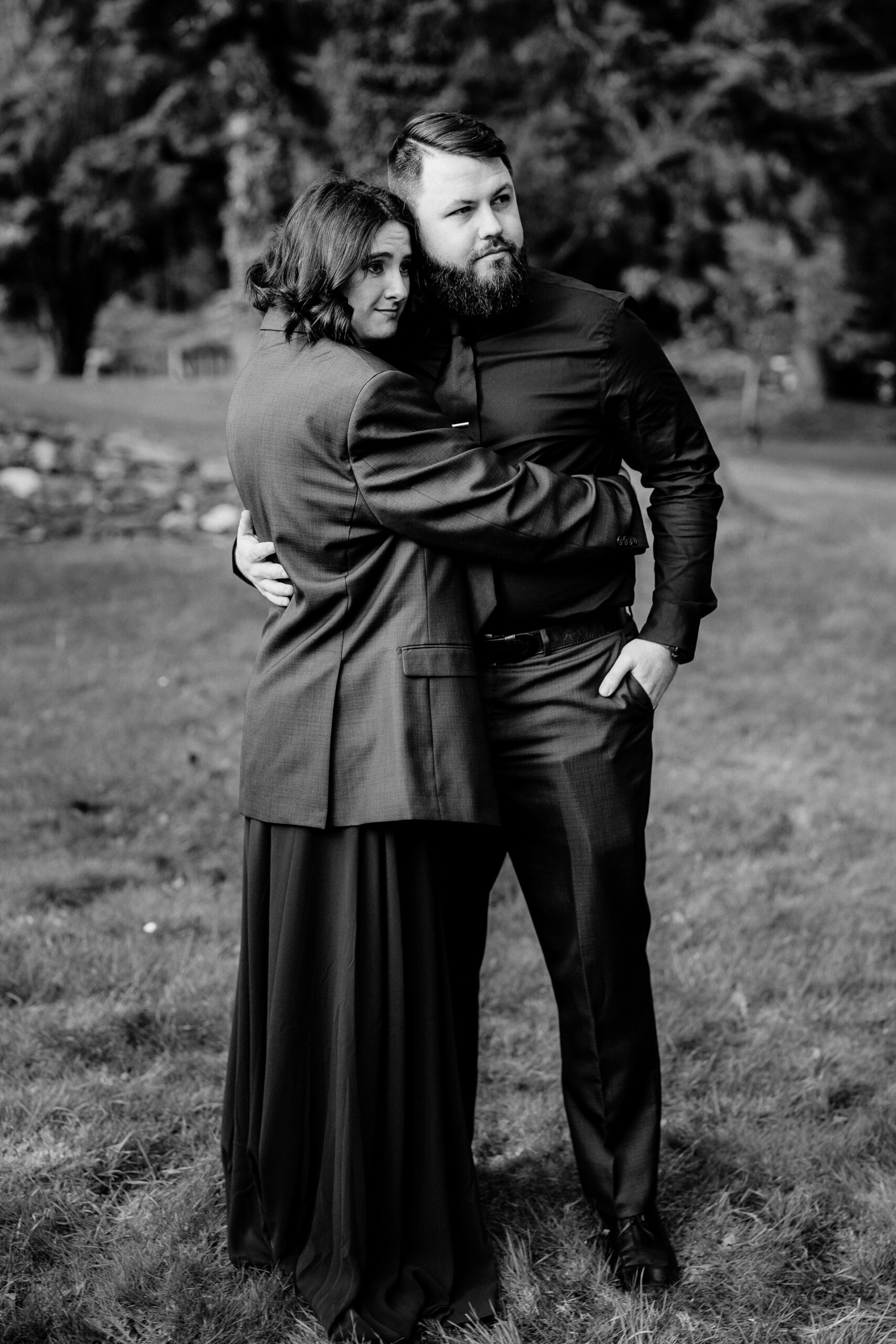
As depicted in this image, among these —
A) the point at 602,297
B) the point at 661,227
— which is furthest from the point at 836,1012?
the point at 661,227

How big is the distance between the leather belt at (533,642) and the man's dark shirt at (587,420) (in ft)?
0.07

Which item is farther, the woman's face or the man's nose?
the man's nose

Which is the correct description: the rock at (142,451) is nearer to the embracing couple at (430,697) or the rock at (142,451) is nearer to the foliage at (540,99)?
the foliage at (540,99)

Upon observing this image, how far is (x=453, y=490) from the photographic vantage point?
2.41 metres

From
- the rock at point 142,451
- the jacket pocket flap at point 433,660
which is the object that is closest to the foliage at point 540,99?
the rock at point 142,451

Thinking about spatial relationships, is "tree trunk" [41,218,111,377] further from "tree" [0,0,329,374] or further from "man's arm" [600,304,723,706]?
"man's arm" [600,304,723,706]

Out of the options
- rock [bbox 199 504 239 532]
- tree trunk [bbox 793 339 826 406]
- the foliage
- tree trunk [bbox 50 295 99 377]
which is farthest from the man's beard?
tree trunk [bbox 50 295 99 377]

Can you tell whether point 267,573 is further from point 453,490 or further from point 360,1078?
point 360,1078

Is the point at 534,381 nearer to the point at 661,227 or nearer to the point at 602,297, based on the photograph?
the point at 602,297

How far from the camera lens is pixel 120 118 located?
17.6 metres

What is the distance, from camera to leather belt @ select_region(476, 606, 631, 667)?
271cm

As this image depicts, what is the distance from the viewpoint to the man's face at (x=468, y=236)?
258 centimetres

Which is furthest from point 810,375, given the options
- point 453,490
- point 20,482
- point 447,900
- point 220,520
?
point 453,490

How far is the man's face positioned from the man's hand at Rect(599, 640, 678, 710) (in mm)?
725
